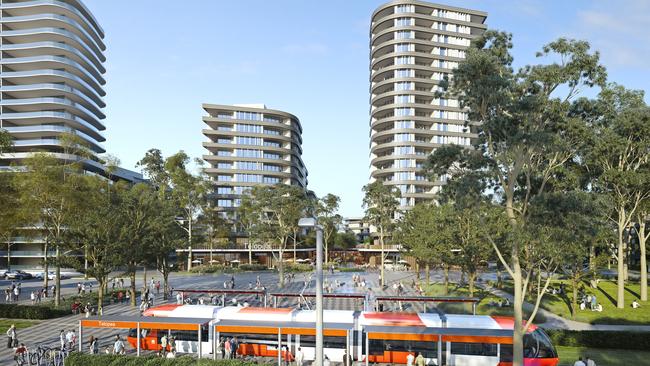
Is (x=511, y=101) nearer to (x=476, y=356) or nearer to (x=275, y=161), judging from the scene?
(x=476, y=356)

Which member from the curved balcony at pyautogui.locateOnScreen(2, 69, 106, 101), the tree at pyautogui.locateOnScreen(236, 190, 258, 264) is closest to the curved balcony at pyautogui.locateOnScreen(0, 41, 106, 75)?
the curved balcony at pyautogui.locateOnScreen(2, 69, 106, 101)

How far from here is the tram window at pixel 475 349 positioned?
25.9 m

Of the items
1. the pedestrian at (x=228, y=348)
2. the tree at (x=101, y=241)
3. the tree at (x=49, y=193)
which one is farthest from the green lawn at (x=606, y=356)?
the tree at (x=49, y=193)

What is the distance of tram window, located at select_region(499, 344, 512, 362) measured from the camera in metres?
25.8

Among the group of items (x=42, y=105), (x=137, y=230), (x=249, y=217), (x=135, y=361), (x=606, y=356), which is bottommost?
(x=606, y=356)

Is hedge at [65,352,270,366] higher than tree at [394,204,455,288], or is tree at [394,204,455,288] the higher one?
tree at [394,204,455,288]

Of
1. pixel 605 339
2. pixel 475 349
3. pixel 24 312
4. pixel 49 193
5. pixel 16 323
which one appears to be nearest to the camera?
pixel 475 349

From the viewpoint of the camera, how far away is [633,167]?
43.9 metres

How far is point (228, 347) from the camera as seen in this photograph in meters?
26.7

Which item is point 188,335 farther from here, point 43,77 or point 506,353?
point 43,77

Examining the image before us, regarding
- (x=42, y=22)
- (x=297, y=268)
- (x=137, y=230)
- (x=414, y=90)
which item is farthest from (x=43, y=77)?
(x=414, y=90)

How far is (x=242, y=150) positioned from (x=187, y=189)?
35.5 metres

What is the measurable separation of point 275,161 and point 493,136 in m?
100.0

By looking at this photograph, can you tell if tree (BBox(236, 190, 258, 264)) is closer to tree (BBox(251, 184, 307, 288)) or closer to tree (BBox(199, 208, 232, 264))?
tree (BBox(251, 184, 307, 288))
